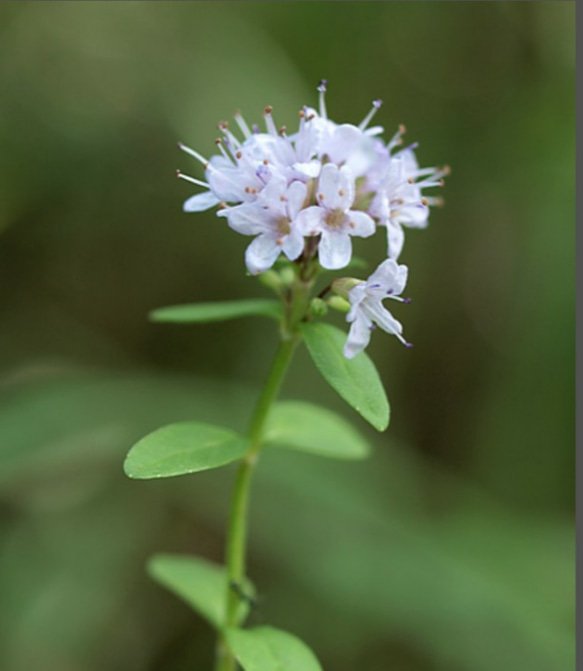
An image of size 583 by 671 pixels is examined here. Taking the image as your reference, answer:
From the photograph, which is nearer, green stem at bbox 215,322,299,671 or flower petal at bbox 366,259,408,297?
flower petal at bbox 366,259,408,297

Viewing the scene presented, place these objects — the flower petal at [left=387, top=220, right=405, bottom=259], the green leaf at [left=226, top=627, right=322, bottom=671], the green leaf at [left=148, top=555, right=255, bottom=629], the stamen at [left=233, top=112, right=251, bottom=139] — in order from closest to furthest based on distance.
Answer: the green leaf at [left=226, top=627, right=322, bottom=671]
the flower petal at [left=387, top=220, right=405, bottom=259]
the stamen at [left=233, top=112, right=251, bottom=139]
the green leaf at [left=148, top=555, right=255, bottom=629]

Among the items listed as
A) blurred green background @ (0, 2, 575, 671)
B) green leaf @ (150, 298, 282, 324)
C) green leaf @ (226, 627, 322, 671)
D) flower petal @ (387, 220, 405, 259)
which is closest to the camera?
green leaf @ (226, 627, 322, 671)

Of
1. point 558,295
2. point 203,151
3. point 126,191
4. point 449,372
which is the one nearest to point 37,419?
point 126,191

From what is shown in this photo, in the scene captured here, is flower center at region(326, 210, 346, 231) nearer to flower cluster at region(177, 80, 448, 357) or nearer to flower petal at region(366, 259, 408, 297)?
flower cluster at region(177, 80, 448, 357)

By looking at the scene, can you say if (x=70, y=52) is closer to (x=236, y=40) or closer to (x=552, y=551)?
(x=236, y=40)

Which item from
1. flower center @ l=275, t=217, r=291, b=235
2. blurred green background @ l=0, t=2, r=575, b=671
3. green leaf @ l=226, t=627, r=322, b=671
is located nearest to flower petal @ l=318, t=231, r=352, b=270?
flower center @ l=275, t=217, r=291, b=235

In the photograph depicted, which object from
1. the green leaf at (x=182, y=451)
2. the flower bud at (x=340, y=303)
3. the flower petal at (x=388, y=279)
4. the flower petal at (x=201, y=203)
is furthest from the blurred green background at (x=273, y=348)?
the flower petal at (x=388, y=279)

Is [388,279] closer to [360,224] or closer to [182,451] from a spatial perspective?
[360,224]
